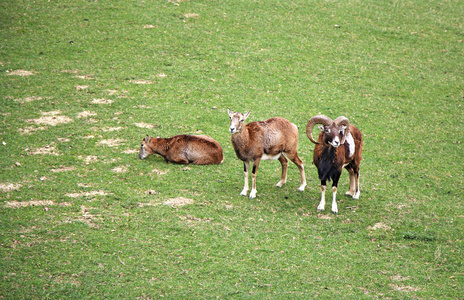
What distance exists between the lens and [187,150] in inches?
587

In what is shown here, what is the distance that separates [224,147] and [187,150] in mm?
1776

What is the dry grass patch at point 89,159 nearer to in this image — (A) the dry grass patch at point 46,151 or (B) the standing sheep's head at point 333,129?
(A) the dry grass patch at point 46,151

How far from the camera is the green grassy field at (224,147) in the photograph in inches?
381

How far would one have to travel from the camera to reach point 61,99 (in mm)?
18422

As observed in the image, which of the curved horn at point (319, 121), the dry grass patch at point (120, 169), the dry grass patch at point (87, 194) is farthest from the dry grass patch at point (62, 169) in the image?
the curved horn at point (319, 121)

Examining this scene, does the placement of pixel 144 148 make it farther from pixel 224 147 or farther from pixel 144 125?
pixel 224 147

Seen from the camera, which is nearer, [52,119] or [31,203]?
[31,203]

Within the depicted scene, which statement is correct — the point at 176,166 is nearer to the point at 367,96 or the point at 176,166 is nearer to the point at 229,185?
the point at 229,185

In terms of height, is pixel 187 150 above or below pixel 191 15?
below

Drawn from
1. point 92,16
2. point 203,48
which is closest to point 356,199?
point 203,48

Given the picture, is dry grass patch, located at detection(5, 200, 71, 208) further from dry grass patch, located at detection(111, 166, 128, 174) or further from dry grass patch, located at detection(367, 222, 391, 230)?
dry grass patch, located at detection(367, 222, 391, 230)

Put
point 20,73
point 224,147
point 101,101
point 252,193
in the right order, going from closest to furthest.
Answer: point 252,193 < point 224,147 < point 101,101 < point 20,73

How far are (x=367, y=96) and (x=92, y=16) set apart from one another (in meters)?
14.9

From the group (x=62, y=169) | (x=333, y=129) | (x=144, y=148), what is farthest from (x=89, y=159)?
(x=333, y=129)
